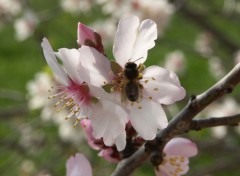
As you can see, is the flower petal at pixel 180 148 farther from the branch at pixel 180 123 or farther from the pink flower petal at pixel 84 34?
the pink flower petal at pixel 84 34

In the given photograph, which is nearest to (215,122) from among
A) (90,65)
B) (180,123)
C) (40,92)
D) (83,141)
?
(180,123)

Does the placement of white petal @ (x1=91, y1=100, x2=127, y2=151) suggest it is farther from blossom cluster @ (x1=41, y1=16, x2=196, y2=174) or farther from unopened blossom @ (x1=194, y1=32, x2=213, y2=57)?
unopened blossom @ (x1=194, y1=32, x2=213, y2=57)

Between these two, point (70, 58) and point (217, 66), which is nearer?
point (70, 58)

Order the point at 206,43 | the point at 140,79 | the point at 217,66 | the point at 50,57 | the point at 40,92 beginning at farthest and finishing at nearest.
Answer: the point at 206,43 < the point at 217,66 < the point at 40,92 < the point at 140,79 < the point at 50,57

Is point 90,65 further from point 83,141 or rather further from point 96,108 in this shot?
point 83,141

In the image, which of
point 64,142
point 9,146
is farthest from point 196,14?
point 9,146

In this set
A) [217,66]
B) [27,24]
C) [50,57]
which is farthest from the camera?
[217,66]
